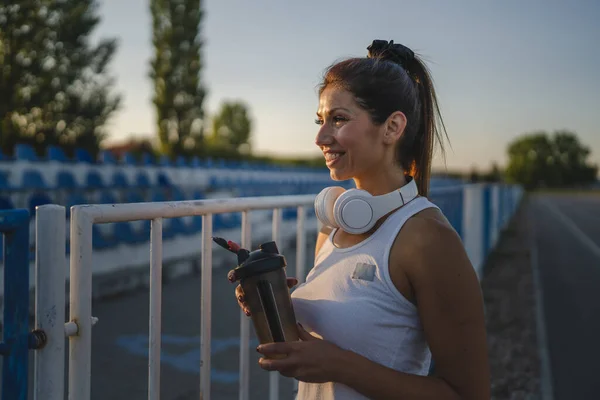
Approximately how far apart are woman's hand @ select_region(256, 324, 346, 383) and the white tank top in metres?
0.14

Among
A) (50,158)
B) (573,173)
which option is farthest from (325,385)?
(573,173)

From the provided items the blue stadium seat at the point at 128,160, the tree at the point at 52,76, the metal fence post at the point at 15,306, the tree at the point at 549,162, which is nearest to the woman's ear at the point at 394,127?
the metal fence post at the point at 15,306

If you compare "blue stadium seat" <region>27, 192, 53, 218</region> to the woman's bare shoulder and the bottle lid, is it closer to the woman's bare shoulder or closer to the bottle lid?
the bottle lid

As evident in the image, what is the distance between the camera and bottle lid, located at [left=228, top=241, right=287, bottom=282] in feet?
3.96

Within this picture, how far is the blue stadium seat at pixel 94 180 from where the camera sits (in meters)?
6.71

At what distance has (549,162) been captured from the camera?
426 feet

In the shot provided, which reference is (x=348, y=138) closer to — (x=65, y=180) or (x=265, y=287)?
(x=265, y=287)

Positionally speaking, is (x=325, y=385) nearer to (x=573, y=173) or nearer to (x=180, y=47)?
(x=180, y=47)

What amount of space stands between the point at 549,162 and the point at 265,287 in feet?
463

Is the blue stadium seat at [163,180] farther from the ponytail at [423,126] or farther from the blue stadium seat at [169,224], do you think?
the ponytail at [423,126]

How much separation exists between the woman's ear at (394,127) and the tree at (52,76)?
17694mm

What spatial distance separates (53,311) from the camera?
1.17m

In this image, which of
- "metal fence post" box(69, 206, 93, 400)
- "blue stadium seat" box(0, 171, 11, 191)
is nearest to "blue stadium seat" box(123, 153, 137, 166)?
"blue stadium seat" box(0, 171, 11, 191)

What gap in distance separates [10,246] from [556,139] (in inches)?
5908
